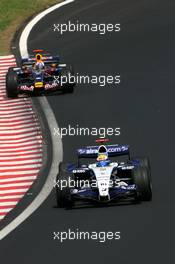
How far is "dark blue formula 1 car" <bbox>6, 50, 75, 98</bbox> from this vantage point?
35.2 metres

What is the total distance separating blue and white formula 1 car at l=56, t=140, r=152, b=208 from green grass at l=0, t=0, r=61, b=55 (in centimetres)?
1684

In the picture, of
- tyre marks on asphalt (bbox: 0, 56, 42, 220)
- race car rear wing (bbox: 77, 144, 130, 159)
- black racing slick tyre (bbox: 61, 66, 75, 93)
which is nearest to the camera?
race car rear wing (bbox: 77, 144, 130, 159)

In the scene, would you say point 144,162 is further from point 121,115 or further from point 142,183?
point 121,115

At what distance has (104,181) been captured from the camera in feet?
82.4

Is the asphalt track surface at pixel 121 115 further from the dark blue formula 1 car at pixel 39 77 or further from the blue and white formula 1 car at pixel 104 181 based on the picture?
the dark blue formula 1 car at pixel 39 77

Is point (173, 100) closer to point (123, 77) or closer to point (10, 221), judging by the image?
point (123, 77)

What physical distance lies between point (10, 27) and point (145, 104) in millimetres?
12637

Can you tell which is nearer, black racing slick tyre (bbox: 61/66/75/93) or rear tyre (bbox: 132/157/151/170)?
rear tyre (bbox: 132/157/151/170)

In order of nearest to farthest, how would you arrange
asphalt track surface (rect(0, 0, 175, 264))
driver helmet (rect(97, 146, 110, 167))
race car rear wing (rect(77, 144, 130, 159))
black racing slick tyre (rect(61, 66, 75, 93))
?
1. asphalt track surface (rect(0, 0, 175, 264))
2. driver helmet (rect(97, 146, 110, 167))
3. race car rear wing (rect(77, 144, 130, 159))
4. black racing slick tyre (rect(61, 66, 75, 93))

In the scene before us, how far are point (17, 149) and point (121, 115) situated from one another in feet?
13.1

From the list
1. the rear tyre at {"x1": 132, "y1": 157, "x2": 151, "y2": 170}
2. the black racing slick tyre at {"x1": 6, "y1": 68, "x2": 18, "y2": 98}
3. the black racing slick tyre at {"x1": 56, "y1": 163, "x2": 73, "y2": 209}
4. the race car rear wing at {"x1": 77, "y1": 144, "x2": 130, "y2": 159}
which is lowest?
the black racing slick tyre at {"x1": 56, "y1": 163, "x2": 73, "y2": 209}

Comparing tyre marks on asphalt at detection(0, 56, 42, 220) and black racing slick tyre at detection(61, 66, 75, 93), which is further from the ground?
black racing slick tyre at detection(61, 66, 75, 93)

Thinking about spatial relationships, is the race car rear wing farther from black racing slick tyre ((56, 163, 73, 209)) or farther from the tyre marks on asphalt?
the tyre marks on asphalt

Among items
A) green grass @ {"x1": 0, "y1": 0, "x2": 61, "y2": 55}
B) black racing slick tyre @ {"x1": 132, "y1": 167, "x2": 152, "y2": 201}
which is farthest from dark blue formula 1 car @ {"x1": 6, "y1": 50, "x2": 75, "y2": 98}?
black racing slick tyre @ {"x1": 132, "y1": 167, "x2": 152, "y2": 201}
